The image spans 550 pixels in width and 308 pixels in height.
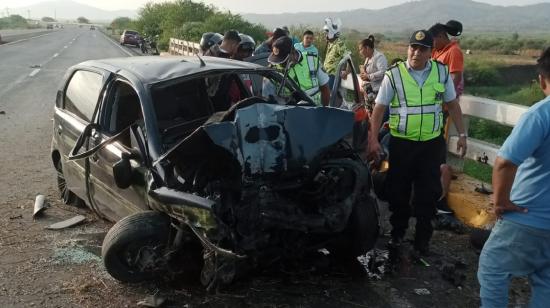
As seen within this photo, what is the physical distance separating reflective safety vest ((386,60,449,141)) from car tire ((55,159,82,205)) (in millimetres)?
3431

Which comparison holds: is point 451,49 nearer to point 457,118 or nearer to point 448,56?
point 448,56

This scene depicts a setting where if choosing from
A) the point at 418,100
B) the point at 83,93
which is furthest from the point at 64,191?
the point at 418,100

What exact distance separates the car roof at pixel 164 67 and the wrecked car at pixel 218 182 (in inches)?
0.7

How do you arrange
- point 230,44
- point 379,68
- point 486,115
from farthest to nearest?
point 379,68, point 230,44, point 486,115

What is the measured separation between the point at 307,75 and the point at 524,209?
11.3 feet

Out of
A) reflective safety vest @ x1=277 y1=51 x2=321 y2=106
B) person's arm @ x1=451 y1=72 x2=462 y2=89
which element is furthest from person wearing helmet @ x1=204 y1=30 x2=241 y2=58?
person's arm @ x1=451 y1=72 x2=462 y2=89

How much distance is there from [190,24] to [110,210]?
28.3 metres

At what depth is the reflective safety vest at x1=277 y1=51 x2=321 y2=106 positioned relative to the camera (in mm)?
5852

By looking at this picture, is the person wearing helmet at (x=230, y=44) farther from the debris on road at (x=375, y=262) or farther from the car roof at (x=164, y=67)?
the debris on road at (x=375, y=262)

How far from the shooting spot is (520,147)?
8.58ft

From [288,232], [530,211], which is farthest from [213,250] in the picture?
[530,211]

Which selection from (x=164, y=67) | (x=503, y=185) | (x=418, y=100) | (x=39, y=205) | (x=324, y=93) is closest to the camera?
(x=503, y=185)

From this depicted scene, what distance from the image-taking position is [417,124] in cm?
421

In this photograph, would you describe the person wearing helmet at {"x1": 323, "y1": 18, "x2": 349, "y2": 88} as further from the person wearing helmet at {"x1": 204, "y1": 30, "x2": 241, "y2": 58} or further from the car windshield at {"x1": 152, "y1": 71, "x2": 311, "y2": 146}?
the car windshield at {"x1": 152, "y1": 71, "x2": 311, "y2": 146}
